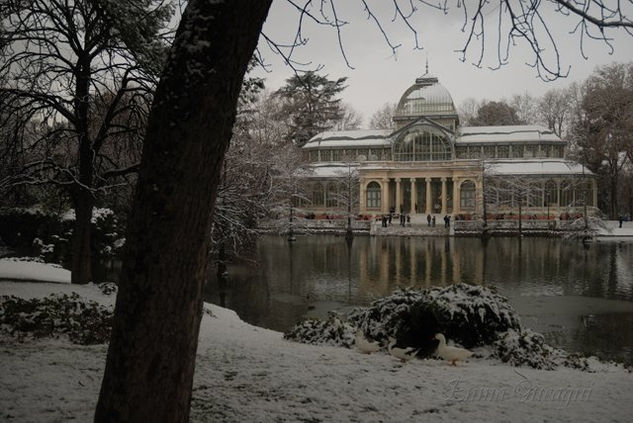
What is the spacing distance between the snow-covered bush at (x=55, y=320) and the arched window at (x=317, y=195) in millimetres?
43332

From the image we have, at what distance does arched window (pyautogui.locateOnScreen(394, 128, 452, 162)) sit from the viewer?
51250 millimetres

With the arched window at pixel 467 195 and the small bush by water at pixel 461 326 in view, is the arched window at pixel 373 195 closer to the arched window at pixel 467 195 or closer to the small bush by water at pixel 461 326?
the arched window at pixel 467 195

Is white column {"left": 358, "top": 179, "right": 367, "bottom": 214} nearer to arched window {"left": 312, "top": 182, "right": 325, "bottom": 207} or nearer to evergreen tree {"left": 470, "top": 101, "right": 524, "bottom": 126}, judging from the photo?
arched window {"left": 312, "top": 182, "right": 325, "bottom": 207}

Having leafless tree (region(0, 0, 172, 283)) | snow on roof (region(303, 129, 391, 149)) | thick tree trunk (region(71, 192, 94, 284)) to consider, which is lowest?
thick tree trunk (region(71, 192, 94, 284))

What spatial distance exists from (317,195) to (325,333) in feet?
145

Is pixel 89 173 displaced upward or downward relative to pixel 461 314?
upward

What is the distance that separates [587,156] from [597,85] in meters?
8.31

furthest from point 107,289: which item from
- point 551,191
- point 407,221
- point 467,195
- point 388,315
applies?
point 551,191

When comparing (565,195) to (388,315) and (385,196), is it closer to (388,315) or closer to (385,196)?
(385,196)

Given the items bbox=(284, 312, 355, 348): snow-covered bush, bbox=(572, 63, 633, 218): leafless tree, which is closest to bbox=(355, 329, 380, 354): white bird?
bbox=(284, 312, 355, 348): snow-covered bush

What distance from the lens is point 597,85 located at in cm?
4834

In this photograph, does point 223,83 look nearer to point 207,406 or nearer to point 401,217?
point 207,406

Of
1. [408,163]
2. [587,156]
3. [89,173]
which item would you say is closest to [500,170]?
[408,163]

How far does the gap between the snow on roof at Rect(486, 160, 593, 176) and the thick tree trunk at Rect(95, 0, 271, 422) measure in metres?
47.4
